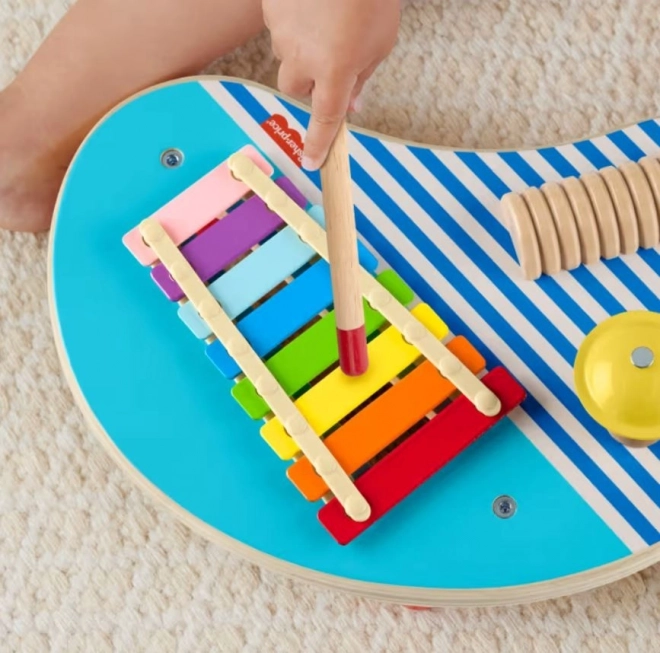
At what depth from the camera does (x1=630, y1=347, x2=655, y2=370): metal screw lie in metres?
0.59

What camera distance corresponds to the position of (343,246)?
51 centimetres

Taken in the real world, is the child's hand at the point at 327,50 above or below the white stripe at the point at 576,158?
above

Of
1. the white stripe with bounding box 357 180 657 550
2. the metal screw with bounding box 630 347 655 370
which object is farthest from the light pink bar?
the metal screw with bounding box 630 347 655 370

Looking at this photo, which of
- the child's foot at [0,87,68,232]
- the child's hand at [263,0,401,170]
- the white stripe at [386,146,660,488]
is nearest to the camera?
the child's hand at [263,0,401,170]

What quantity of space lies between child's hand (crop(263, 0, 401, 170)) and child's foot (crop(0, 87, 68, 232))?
40 centimetres

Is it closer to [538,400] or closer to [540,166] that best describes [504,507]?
[538,400]

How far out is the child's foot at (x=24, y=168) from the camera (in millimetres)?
808

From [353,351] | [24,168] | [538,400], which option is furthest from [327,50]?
[24,168]

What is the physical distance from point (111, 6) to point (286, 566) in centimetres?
50

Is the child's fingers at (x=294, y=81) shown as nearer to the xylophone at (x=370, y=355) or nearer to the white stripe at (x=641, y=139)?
the xylophone at (x=370, y=355)

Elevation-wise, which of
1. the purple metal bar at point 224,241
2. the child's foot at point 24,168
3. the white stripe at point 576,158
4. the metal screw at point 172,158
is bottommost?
the white stripe at point 576,158

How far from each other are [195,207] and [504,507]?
326 mm

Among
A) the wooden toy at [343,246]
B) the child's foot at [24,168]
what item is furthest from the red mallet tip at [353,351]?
the child's foot at [24,168]

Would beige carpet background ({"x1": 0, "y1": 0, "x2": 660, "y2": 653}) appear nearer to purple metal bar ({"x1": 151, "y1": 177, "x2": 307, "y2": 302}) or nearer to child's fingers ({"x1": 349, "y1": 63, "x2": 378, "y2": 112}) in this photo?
purple metal bar ({"x1": 151, "y1": 177, "x2": 307, "y2": 302})
